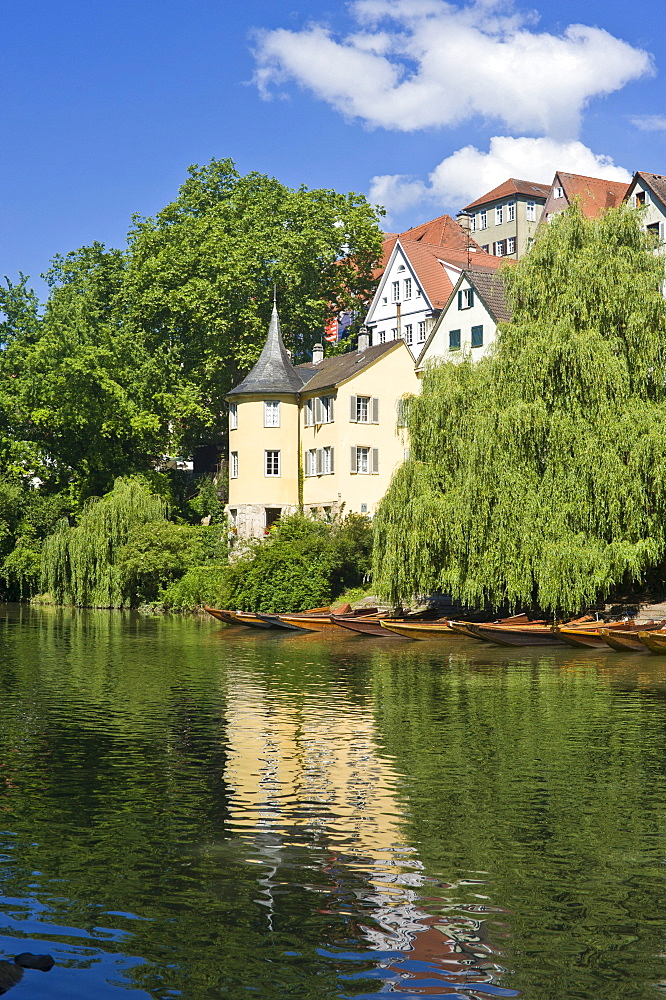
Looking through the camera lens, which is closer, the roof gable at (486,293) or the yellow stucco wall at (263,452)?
the roof gable at (486,293)

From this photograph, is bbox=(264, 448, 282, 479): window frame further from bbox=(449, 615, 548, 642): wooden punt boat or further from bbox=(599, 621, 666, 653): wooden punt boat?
bbox=(599, 621, 666, 653): wooden punt boat

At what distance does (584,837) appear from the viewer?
12781 mm

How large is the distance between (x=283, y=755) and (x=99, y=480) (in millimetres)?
52692

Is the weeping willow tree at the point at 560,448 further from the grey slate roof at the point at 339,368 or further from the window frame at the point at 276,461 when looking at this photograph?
the window frame at the point at 276,461

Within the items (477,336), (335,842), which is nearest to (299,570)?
(477,336)

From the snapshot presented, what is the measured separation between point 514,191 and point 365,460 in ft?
158

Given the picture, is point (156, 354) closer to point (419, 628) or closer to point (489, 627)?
point (419, 628)

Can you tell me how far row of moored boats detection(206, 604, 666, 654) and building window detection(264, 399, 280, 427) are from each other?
1691 centimetres

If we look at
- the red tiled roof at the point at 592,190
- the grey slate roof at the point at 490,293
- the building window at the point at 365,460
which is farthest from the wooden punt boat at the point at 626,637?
the red tiled roof at the point at 592,190

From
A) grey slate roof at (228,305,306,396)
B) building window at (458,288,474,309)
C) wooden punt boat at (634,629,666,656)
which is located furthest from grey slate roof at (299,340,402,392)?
wooden punt boat at (634,629,666,656)

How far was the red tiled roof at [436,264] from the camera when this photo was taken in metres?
73.7

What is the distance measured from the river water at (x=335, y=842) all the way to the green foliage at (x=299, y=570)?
2471cm

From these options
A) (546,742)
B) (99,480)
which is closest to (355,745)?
(546,742)

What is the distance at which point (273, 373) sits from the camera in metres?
63.7
